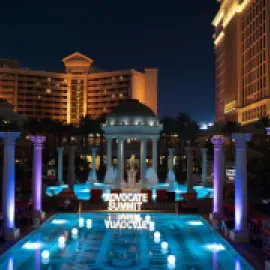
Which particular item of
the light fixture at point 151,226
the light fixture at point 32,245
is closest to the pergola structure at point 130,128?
the light fixture at point 151,226

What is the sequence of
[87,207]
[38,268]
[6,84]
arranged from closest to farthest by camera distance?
[38,268] < [87,207] < [6,84]

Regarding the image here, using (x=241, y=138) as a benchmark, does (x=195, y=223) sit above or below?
below

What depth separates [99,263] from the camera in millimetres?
19844

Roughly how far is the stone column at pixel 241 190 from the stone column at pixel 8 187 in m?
13.1

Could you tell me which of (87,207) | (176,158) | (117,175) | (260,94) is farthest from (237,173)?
(260,94)

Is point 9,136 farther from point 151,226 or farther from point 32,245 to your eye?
point 151,226

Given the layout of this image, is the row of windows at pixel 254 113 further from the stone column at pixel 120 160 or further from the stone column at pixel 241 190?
the stone column at pixel 241 190

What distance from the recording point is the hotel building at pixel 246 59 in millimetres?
94188

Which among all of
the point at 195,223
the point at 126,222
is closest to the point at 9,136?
the point at 126,222

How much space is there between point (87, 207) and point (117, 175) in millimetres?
14089

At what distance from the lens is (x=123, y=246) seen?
23516 millimetres

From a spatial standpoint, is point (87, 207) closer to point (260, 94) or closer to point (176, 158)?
point (176, 158)

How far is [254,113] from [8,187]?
83.9 m

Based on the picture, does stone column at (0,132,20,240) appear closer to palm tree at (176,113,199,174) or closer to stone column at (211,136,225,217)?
stone column at (211,136,225,217)
